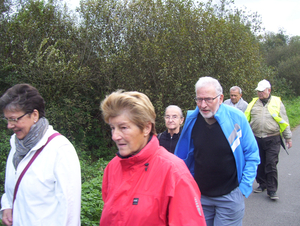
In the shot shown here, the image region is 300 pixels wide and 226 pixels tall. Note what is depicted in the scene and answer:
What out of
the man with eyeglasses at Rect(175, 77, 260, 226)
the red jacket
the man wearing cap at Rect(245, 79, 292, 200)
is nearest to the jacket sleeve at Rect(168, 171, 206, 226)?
the red jacket

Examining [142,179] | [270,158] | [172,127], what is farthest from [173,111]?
[142,179]

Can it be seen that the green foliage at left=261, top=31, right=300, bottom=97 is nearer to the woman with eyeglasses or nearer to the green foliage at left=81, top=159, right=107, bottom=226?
the green foliage at left=81, top=159, right=107, bottom=226

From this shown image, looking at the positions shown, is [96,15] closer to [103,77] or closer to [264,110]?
[103,77]

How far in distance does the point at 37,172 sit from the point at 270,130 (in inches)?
184

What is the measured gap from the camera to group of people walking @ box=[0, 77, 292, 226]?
1.71 m

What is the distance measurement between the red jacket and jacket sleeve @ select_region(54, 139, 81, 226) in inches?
14.9

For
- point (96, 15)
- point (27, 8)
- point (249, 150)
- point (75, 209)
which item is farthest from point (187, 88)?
point (75, 209)

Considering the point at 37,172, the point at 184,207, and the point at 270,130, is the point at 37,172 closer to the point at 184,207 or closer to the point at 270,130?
the point at 184,207

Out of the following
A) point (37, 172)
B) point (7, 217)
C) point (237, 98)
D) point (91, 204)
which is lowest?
point (91, 204)

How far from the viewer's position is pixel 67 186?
212 cm

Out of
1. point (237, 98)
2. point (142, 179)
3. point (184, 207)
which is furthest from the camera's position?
point (237, 98)

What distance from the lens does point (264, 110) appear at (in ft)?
18.0

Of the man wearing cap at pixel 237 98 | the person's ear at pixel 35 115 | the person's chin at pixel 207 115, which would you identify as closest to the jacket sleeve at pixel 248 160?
the person's chin at pixel 207 115

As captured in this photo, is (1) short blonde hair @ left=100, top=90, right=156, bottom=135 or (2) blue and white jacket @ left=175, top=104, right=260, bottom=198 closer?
(1) short blonde hair @ left=100, top=90, right=156, bottom=135
